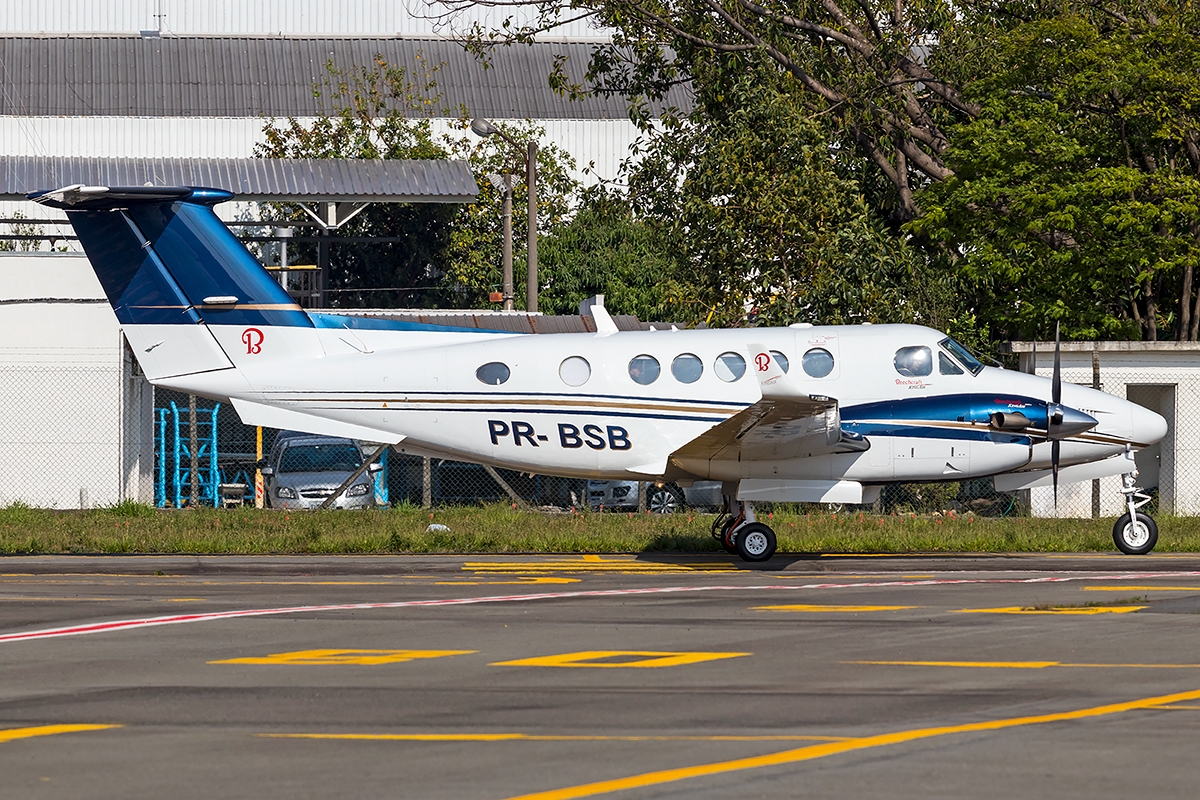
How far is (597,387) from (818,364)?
2.72 m

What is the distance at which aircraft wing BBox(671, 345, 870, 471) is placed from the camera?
15.8 m

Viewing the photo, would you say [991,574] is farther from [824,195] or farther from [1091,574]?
[824,195]

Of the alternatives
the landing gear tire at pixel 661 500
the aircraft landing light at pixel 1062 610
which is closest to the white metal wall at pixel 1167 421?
the landing gear tire at pixel 661 500

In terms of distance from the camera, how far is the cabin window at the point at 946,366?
693 inches

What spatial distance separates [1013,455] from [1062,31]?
41.9 feet

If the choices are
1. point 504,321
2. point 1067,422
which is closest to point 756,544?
point 1067,422

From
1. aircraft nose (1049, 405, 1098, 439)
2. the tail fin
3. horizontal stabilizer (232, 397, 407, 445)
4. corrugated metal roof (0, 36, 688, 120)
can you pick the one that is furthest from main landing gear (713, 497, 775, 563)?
corrugated metal roof (0, 36, 688, 120)

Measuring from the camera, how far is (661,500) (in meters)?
25.8

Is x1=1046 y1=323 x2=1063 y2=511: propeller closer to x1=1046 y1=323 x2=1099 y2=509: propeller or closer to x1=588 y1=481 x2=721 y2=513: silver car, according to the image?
x1=1046 y1=323 x2=1099 y2=509: propeller

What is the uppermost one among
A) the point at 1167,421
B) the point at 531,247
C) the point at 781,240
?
the point at 531,247

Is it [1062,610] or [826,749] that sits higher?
[826,749]

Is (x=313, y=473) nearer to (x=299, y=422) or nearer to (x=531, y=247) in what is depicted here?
(x=299, y=422)

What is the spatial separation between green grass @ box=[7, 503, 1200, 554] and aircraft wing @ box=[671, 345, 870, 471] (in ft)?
7.45

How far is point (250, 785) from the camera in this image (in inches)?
269
